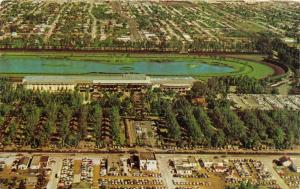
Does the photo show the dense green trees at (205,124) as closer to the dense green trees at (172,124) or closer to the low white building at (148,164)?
the dense green trees at (172,124)

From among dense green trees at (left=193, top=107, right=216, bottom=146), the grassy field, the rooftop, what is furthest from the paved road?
the grassy field

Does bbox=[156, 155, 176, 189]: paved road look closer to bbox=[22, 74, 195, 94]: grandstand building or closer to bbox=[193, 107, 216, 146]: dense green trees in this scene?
bbox=[193, 107, 216, 146]: dense green trees

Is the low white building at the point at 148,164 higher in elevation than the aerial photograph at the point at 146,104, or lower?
higher

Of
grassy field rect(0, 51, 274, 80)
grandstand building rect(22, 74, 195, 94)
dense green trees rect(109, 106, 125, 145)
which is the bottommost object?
grassy field rect(0, 51, 274, 80)

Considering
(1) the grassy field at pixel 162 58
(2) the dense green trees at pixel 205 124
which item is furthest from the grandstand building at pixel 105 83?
(1) the grassy field at pixel 162 58

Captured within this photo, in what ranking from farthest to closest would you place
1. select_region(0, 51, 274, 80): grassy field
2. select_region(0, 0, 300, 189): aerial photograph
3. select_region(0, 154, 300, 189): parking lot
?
select_region(0, 51, 274, 80): grassy field → select_region(0, 0, 300, 189): aerial photograph → select_region(0, 154, 300, 189): parking lot

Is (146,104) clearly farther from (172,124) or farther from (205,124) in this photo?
(205,124)

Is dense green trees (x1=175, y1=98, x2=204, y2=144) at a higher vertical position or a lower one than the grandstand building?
higher

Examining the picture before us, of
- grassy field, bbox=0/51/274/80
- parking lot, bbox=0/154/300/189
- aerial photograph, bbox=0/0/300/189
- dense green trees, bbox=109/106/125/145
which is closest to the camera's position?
parking lot, bbox=0/154/300/189
